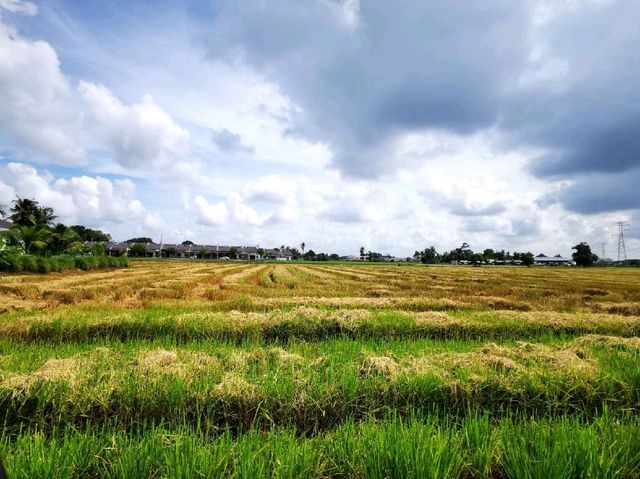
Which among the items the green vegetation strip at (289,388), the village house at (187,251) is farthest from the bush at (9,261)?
the village house at (187,251)

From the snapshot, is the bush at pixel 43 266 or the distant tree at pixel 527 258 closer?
the bush at pixel 43 266

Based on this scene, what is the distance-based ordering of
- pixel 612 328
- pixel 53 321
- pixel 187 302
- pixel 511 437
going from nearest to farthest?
1. pixel 511 437
2. pixel 53 321
3. pixel 612 328
4. pixel 187 302

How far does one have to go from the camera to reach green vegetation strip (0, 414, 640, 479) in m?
2.31

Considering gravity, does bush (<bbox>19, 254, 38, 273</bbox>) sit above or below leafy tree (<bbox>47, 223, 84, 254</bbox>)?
below

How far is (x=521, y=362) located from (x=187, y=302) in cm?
978

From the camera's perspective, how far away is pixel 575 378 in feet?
14.0

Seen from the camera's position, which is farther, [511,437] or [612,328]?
[612,328]

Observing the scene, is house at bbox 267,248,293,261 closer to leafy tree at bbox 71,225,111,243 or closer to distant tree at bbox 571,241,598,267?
leafy tree at bbox 71,225,111,243

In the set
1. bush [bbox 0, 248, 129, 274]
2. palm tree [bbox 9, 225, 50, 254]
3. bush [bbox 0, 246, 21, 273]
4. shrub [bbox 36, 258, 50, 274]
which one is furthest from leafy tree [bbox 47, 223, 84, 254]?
bush [bbox 0, 246, 21, 273]

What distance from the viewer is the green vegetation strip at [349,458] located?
2.31 metres

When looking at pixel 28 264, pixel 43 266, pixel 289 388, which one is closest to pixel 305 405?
pixel 289 388

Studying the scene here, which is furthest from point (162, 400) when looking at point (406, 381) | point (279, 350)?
point (406, 381)

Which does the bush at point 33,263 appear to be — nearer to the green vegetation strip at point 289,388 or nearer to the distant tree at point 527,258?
the green vegetation strip at point 289,388

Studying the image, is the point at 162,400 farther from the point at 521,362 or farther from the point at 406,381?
the point at 521,362
